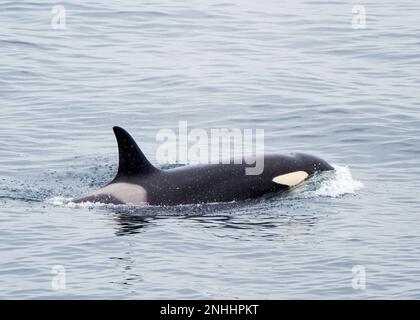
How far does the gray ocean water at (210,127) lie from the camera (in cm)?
1410

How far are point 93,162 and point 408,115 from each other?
6849mm

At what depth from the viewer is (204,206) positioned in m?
17.1

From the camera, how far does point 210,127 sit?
23.1 m

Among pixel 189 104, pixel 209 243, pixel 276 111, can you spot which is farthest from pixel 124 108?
pixel 209 243

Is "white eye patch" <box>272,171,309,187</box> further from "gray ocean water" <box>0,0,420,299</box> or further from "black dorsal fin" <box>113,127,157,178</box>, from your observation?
"black dorsal fin" <box>113,127,157,178</box>

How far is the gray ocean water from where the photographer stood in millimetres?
14102

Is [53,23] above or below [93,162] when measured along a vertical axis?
above

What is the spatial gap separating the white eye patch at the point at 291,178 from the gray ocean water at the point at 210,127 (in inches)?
7.7

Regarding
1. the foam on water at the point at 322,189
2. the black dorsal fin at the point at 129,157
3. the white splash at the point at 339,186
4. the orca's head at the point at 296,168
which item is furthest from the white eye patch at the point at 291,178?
the black dorsal fin at the point at 129,157

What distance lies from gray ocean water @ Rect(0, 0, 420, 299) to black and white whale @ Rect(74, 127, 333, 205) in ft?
0.76

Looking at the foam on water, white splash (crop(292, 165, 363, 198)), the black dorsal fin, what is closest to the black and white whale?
the black dorsal fin

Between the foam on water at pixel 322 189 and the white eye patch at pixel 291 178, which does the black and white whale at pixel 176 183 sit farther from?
the foam on water at pixel 322 189

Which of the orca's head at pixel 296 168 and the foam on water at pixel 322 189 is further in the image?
the orca's head at pixel 296 168
